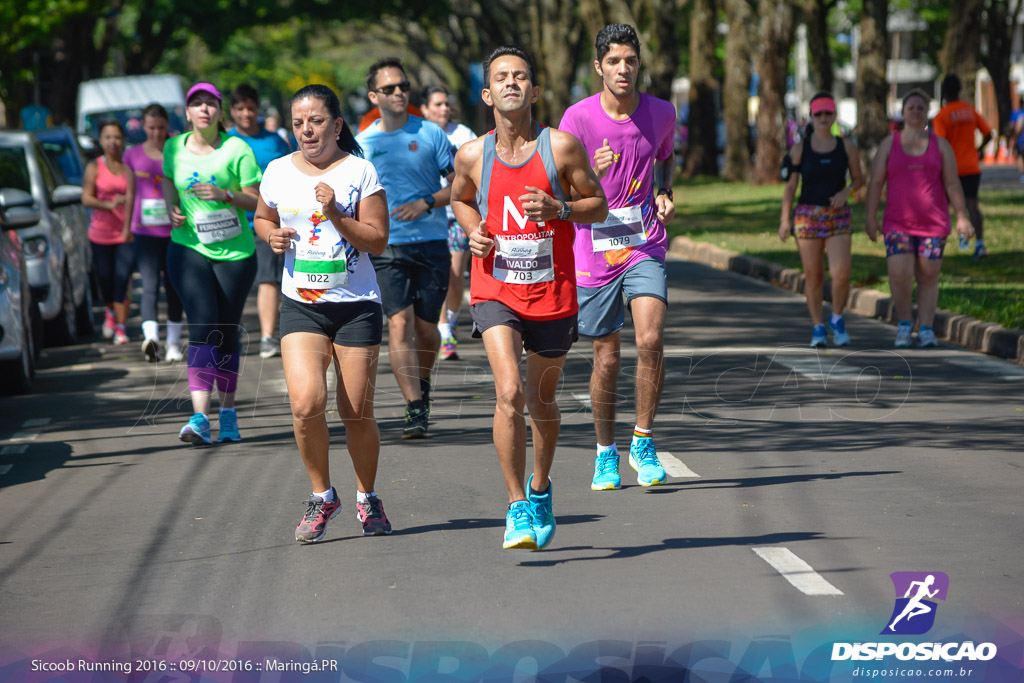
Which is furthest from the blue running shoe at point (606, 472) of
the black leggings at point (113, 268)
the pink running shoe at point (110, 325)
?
the pink running shoe at point (110, 325)

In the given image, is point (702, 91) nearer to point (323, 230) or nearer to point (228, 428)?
point (228, 428)

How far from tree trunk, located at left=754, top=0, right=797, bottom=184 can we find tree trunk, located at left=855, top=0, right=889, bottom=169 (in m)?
4.38

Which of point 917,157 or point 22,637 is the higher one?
point 917,157

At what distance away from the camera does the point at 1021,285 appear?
48.1 feet

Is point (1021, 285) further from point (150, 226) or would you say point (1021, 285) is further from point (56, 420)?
point (56, 420)

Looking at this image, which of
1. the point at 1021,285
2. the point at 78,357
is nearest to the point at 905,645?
the point at 78,357

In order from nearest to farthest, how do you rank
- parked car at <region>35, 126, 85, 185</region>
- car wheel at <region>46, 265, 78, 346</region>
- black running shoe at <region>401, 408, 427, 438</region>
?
black running shoe at <region>401, 408, 427, 438</region> < car wheel at <region>46, 265, 78, 346</region> < parked car at <region>35, 126, 85, 185</region>

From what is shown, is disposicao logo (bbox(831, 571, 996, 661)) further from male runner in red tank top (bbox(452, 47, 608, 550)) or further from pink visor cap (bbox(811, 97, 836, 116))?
pink visor cap (bbox(811, 97, 836, 116))

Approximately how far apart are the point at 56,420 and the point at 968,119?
38.5 ft

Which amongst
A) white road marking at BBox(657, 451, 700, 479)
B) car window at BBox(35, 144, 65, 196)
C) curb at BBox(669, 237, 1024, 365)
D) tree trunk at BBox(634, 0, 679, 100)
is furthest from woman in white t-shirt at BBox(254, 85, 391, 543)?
tree trunk at BBox(634, 0, 679, 100)

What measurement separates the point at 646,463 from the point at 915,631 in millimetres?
2541

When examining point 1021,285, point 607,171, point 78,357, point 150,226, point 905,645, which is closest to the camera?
point 905,645

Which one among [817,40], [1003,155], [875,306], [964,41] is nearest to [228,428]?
[875,306]

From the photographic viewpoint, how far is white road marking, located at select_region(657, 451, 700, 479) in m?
7.49
